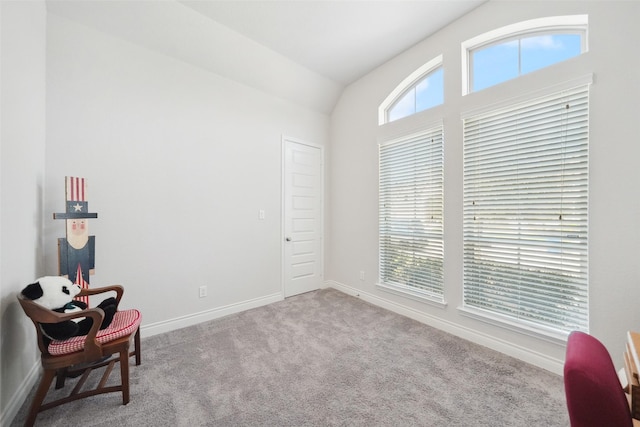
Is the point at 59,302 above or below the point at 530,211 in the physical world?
below

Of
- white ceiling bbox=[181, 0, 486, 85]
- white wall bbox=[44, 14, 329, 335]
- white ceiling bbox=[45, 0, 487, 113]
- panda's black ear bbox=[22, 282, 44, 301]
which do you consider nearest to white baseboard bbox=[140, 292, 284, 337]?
white wall bbox=[44, 14, 329, 335]

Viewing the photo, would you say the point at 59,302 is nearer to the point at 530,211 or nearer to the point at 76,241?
the point at 76,241

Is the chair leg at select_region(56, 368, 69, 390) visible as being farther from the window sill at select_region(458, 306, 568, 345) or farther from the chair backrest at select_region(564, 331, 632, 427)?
the window sill at select_region(458, 306, 568, 345)

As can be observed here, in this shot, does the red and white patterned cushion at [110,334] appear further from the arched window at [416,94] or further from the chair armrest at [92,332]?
the arched window at [416,94]

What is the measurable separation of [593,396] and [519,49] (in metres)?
2.73

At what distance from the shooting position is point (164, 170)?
8.44 ft

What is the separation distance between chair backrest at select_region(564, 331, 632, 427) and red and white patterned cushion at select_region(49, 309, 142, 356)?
231 cm

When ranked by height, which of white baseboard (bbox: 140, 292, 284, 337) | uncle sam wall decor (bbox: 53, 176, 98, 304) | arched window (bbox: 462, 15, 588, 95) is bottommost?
white baseboard (bbox: 140, 292, 284, 337)

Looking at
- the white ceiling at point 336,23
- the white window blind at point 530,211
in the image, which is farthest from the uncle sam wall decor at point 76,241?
the white window blind at point 530,211

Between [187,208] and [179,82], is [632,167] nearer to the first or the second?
[187,208]

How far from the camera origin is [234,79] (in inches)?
120

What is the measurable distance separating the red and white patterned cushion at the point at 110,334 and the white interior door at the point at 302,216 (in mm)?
1953

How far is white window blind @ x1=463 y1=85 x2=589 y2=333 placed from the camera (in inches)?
72.0

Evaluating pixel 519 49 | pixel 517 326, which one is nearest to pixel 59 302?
pixel 517 326
